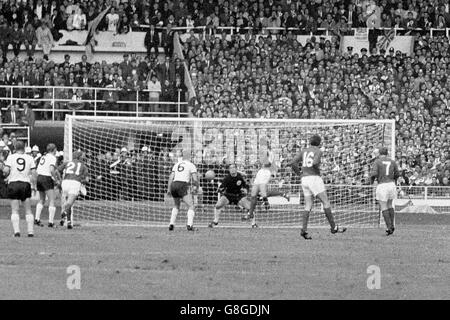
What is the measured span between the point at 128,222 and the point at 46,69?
12.1 metres

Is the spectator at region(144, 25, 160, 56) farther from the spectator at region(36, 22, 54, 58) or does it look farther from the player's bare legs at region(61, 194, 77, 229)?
the player's bare legs at region(61, 194, 77, 229)

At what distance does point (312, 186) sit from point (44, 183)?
6869mm

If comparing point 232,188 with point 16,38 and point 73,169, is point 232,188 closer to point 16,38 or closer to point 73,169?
point 73,169

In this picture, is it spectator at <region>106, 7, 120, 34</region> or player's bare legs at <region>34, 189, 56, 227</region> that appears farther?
spectator at <region>106, 7, 120, 34</region>

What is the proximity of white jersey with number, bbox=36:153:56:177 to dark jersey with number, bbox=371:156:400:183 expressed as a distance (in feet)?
23.7

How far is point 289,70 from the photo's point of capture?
42.8 m

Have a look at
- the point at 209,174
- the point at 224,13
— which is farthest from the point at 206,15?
the point at 209,174

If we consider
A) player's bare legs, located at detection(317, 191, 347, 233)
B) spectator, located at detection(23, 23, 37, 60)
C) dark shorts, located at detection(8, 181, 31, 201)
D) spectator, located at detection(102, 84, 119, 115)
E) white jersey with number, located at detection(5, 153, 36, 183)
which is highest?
spectator, located at detection(23, 23, 37, 60)

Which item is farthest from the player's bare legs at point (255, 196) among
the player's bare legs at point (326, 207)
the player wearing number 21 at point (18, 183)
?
the player wearing number 21 at point (18, 183)

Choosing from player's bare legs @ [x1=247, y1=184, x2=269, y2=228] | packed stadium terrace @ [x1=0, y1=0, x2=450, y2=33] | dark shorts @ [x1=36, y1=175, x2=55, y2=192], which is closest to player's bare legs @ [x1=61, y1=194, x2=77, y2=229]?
dark shorts @ [x1=36, y1=175, x2=55, y2=192]

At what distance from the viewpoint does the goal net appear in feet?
104

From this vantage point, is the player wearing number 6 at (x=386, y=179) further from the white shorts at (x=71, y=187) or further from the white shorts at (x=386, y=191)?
the white shorts at (x=71, y=187)

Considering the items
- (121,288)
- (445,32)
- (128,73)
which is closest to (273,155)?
(128,73)

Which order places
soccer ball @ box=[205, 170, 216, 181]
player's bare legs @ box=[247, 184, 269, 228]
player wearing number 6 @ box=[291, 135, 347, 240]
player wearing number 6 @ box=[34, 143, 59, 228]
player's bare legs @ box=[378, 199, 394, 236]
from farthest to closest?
soccer ball @ box=[205, 170, 216, 181], player's bare legs @ box=[247, 184, 269, 228], player wearing number 6 @ box=[34, 143, 59, 228], player's bare legs @ box=[378, 199, 394, 236], player wearing number 6 @ box=[291, 135, 347, 240]
